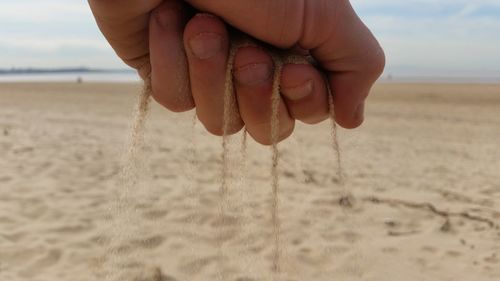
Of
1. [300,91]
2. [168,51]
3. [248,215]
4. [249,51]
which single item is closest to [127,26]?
[168,51]

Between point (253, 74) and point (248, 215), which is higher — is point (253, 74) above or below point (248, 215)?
above

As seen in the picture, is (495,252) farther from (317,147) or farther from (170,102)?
(317,147)

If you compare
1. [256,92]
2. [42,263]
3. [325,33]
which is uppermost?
[325,33]

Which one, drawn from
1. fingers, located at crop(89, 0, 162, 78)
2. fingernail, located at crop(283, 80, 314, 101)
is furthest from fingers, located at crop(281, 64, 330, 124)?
fingers, located at crop(89, 0, 162, 78)

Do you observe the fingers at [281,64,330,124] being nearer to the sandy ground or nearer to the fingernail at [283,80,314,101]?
the fingernail at [283,80,314,101]

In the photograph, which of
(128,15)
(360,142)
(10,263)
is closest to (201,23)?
(128,15)

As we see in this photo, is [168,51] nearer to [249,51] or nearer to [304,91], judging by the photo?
[249,51]
